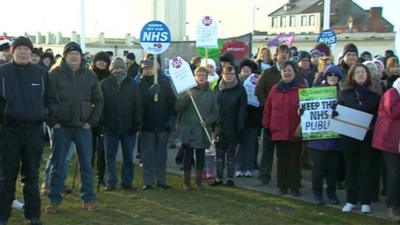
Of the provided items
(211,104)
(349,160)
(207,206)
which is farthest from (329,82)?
(207,206)

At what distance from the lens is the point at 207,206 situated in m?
8.15

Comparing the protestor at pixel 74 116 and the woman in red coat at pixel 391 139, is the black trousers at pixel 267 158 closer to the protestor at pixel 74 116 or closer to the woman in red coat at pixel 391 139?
the woman in red coat at pixel 391 139

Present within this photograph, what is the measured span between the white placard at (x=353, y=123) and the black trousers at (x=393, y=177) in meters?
0.43

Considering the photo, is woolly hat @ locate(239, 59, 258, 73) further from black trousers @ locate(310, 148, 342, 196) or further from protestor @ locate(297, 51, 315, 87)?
black trousers @ locate(310, 148, 342, 196)

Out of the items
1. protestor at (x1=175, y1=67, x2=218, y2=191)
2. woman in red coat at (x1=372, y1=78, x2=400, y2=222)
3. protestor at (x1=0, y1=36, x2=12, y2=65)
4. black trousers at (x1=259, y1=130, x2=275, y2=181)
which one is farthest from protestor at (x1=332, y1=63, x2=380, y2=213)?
protestor at (x1=0, y1=36, x2=12, y2=65)

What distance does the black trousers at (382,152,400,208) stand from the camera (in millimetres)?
7391

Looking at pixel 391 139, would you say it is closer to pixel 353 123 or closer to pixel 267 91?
pixel 353 123

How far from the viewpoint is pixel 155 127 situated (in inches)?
361

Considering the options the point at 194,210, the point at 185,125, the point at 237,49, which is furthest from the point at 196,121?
the point at 237,49

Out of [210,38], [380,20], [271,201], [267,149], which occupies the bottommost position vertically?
[271,201]

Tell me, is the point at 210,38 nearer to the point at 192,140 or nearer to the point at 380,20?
the point at 192,140

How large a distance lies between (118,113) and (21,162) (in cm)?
219

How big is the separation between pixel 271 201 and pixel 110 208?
2389 mm

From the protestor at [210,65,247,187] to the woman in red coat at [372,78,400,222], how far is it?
2630 mm
